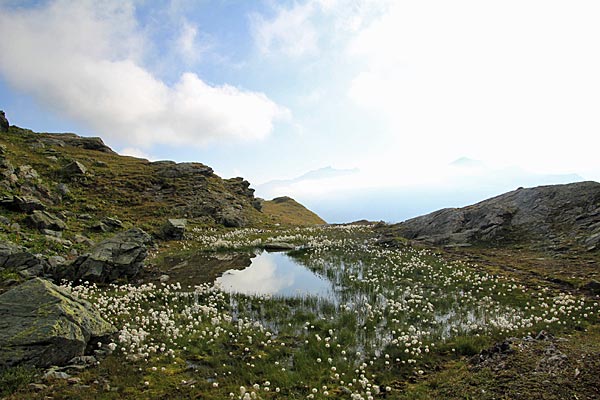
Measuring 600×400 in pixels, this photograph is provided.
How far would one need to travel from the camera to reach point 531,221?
3056 centimetres

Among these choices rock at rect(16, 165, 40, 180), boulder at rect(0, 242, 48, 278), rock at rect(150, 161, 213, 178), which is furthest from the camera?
rock at rect(150, 161, 213, 178)

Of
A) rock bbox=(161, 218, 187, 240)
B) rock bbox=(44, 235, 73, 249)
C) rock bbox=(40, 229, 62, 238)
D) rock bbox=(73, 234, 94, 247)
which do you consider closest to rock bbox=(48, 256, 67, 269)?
rock bbox=(44, 235, 73, 249)

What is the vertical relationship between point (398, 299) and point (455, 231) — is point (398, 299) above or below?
below

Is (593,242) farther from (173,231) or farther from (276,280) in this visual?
(173,231)

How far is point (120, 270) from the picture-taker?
66.8ft

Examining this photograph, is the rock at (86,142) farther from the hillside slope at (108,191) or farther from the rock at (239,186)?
the rock at (239,186)

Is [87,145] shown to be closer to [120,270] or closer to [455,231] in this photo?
[120,270]

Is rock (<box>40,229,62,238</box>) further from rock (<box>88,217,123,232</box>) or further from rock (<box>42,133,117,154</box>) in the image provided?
rock (<box>42,133,117,154</box>)

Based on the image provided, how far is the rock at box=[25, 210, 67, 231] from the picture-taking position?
2583 cm

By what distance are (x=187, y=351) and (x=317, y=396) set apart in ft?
17.4

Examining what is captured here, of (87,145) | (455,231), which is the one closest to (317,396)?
(455,231)

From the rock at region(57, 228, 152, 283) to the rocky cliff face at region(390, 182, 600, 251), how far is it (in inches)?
1124

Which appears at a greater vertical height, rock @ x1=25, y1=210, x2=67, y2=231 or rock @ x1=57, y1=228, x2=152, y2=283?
rock @ x1=25, y1=210, x2=67, y2=231

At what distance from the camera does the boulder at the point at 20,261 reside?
56.8ft
